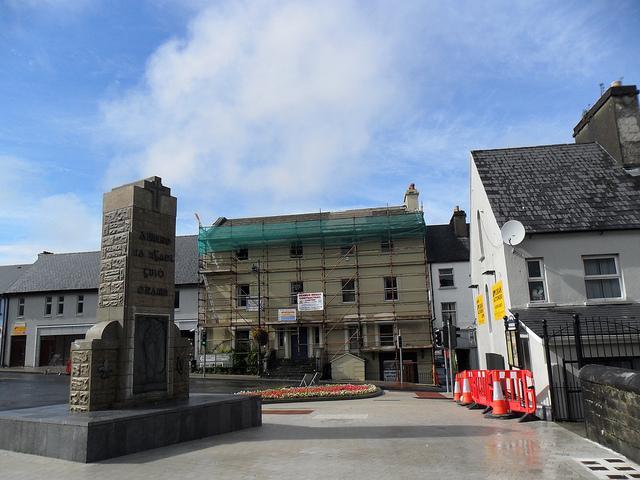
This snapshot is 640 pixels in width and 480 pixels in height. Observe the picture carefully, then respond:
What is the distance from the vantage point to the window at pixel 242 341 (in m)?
37.6

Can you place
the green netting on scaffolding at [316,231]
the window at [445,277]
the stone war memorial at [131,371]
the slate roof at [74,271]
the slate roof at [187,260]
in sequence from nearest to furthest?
the stone war memorial at [131,371]
the green netting on scaffolding at [316,231]
the window at [445,277]
the slate roof at [187,260]
the slate roof at [74,271]

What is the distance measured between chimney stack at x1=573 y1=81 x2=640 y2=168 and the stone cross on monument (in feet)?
50.9

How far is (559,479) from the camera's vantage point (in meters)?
6.79

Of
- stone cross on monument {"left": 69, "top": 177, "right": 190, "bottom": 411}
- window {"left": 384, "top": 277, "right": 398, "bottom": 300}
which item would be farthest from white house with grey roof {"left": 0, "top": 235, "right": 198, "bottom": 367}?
stone cross on monument {"left": 69, "top": 177, "right": 190, "bottom": 411}

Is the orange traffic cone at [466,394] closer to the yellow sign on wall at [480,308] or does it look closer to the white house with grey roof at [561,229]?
the white house with grey roof at [561,229]

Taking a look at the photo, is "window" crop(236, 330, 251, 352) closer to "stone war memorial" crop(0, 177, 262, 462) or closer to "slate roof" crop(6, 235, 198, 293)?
"slate roof" crop(6, 235, 198, 293)

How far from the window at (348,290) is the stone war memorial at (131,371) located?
86.7ft

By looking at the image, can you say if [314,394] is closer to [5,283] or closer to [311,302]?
[311,302]

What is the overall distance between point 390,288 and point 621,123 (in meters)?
21.7

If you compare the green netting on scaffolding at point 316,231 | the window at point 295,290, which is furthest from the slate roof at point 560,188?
the window at point 295,290

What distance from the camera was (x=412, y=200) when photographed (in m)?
39.6

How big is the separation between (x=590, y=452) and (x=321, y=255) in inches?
1206

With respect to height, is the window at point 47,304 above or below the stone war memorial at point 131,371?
above

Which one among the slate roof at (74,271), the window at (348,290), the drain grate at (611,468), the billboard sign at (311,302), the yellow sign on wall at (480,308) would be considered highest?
the slate roof at (74,271)
